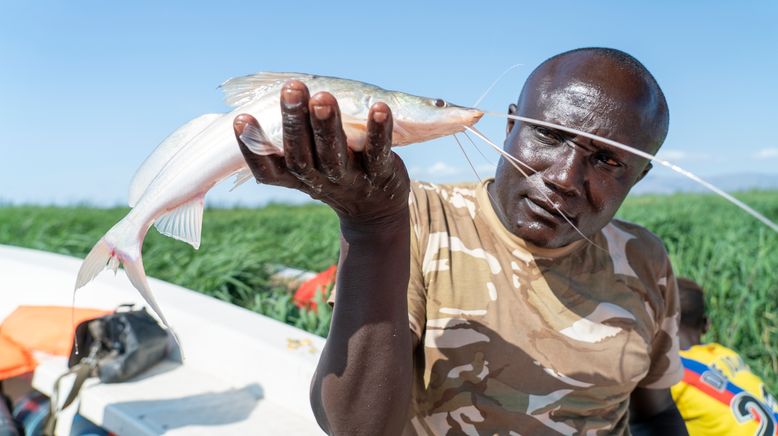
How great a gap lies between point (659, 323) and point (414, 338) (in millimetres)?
806

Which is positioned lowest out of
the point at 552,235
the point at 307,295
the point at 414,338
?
the point at 307,295

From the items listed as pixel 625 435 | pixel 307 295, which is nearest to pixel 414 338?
pixel 625 435

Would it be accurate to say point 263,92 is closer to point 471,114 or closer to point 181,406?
point 471,114

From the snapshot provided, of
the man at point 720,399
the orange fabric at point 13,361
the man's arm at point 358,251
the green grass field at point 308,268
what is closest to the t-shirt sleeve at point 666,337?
the man's arm at point 358,251

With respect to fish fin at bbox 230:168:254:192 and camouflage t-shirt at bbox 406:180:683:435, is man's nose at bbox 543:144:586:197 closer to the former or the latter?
camouflage t-shirt at bbox 406:180:683:435

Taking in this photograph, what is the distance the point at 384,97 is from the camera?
3.63ft

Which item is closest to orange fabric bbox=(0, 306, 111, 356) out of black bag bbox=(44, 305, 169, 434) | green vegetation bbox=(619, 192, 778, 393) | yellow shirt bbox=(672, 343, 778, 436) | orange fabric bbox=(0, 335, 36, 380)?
orange fabric bbox=(0, 335, 36, 380)

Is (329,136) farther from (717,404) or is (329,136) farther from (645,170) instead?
(717,404)

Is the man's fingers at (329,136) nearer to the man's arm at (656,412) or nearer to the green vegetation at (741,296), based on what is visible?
the man's arm at (656,412)

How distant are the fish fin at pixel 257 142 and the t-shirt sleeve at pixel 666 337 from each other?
1.31 meters

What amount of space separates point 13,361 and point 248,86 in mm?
2478

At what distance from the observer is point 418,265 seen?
1.61 m

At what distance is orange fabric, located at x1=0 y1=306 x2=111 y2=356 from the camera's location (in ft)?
10.1

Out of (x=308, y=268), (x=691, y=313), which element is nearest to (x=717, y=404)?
(x=691, y=313)
